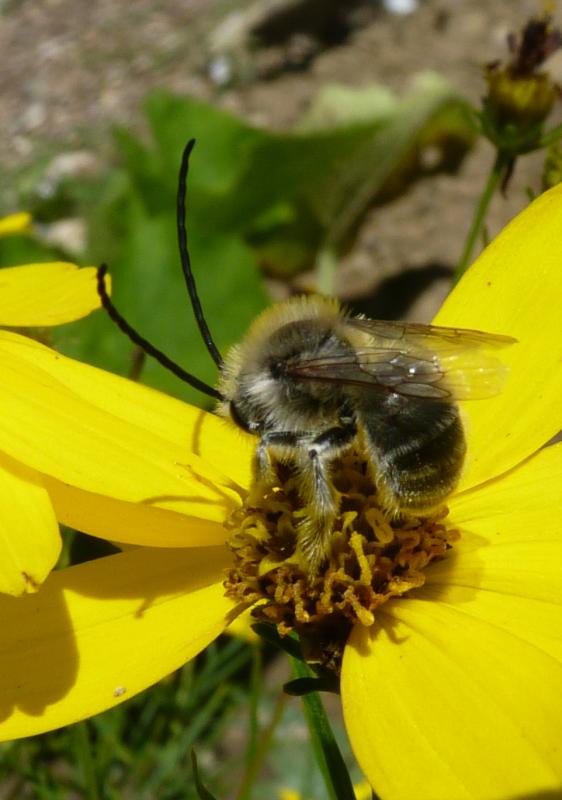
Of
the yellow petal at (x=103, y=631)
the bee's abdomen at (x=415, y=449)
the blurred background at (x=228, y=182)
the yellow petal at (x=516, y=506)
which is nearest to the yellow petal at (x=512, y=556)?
the yellow petal at (x=516, y=506)

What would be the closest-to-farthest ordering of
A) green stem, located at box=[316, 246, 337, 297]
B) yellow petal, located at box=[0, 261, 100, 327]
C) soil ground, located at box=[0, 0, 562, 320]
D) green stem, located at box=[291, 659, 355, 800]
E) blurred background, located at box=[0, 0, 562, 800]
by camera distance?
green stem, located at box=[291, 659, 355, 800] → yellow petal, located at box=[0, 261, 100, 327] → blurred background, located at box=[0, 0, 562, 800] → green stem, located at box=[316, 246, 337, 297] → soil ground, located at box=[0, 0, 562, 320]

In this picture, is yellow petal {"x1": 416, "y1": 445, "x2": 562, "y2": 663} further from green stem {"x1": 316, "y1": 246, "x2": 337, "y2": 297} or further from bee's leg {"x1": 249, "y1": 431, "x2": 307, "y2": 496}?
green stem {"x1": 316, "y1": 246, "x2": 337, "y2": 297}

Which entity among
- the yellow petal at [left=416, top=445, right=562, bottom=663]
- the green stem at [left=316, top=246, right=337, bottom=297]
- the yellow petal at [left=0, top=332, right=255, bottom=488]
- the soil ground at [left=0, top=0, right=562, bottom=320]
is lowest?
the yellow petal at [left=416, top=445, right=562, bottom=663]

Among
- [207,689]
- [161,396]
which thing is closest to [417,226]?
[207,689]

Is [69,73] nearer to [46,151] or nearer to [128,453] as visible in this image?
[46,151]

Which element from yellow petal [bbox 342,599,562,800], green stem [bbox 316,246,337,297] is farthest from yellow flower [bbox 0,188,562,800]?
green stem [bbox 316,246,337,297]

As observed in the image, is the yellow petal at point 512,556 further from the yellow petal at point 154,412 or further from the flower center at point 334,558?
the yellow petal at point 154,412
